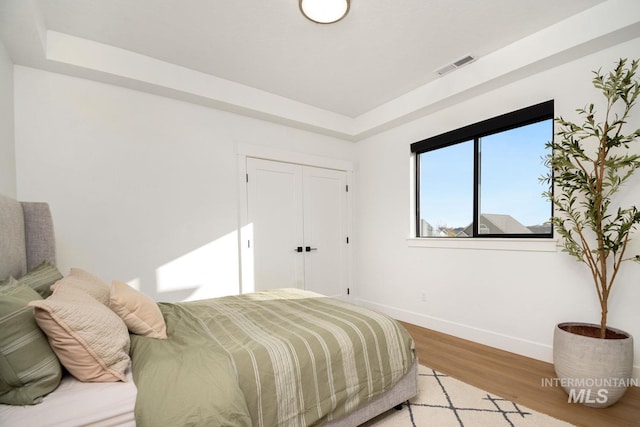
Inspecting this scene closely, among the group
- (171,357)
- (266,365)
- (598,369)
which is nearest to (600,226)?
(598,369)

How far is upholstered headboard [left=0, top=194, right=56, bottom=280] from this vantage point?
161 cm

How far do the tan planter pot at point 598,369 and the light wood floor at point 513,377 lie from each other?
0.08 metres

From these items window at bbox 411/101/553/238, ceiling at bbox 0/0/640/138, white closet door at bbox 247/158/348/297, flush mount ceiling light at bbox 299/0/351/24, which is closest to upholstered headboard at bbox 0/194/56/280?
ceiling at bbox 0/0/640/138

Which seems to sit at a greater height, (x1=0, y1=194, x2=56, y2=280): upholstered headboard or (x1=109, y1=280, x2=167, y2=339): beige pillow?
(x1=0, y1=194, x2=56, y2=280): upholstered headboard

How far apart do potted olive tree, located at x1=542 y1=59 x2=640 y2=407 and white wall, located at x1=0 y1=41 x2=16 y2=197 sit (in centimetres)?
401

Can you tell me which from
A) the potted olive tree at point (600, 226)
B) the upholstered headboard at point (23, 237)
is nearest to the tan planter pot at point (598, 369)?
the potted olive tree at point (600, 226)

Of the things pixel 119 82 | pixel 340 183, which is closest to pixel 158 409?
pixel 119 82

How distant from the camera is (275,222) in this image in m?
3.72

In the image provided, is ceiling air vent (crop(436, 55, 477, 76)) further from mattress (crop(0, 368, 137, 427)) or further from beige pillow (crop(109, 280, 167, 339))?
mattress (crop(0, 368, 137, 427))

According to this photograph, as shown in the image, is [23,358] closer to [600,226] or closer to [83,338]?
[83,338]

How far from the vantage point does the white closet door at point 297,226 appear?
358 cm

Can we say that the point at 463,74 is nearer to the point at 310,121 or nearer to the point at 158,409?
the point at 310,121

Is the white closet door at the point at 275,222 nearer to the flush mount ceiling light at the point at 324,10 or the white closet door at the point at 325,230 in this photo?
the white closet door at the point at 325,230

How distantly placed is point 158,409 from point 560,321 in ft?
9.89
